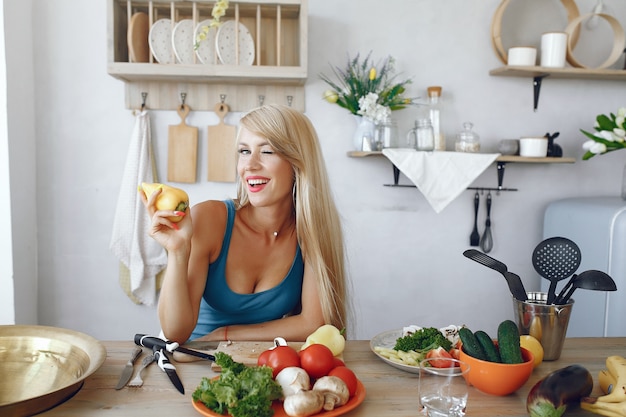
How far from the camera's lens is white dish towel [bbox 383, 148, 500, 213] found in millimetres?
2508

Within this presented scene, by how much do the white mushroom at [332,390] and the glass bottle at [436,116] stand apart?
5.98ft

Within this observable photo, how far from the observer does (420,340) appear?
122 centimetres

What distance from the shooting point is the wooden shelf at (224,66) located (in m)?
2.31

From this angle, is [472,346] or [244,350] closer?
[472,346]

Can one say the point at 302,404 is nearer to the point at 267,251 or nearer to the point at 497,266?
the point at 497,266

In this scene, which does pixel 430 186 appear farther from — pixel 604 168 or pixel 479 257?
pixel 479 257

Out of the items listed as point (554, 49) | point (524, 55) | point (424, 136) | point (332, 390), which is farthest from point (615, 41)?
point (332, 390)

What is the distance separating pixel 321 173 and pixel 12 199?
1548 mm

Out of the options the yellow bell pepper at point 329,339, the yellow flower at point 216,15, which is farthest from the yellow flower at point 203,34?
the yellow bell pepper at point 329,339

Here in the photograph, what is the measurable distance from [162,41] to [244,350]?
1674mm

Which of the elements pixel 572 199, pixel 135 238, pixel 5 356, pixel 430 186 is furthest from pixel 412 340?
pixel 572 199

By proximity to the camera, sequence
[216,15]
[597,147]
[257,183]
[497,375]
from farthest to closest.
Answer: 1. [597,147]
2. [216,15]
3. [257,183]
4. [497,375]

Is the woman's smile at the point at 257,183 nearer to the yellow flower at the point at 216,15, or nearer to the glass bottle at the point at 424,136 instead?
the yellow flower at the point at 216,15

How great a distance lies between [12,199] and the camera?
7.73 feet
